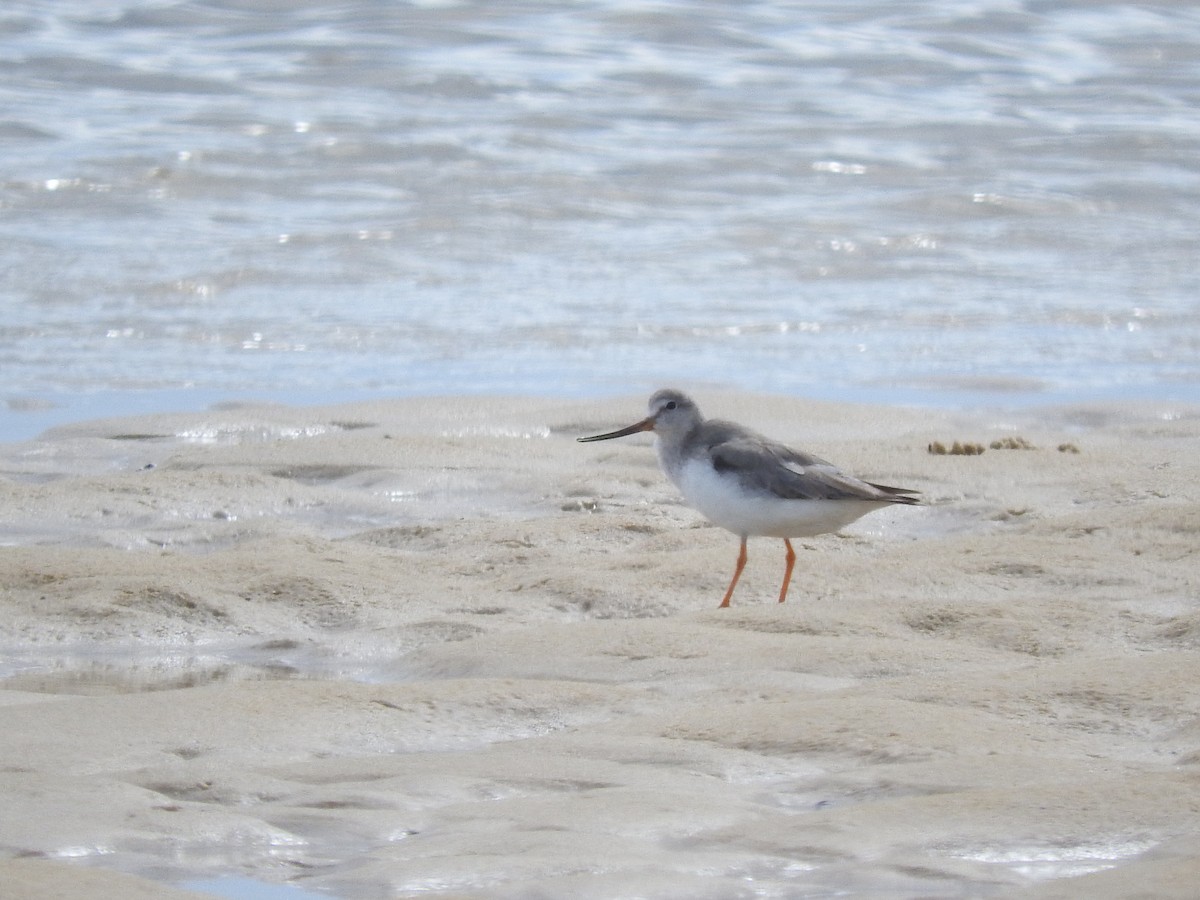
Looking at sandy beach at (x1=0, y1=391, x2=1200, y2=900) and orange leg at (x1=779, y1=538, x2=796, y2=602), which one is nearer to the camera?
sandy beach at (x1=0, y1=391, x2=1200, y2=900)

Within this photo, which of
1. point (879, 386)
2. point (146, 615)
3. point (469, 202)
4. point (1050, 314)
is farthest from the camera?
point (469, 202)

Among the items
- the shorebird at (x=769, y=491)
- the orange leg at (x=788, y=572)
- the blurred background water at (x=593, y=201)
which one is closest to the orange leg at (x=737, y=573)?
the shorebird at (x=769, y=491)

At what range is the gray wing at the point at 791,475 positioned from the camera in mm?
5824

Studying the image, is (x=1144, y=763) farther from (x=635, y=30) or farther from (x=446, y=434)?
(x=635, y=30)

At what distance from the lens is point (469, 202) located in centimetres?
1395

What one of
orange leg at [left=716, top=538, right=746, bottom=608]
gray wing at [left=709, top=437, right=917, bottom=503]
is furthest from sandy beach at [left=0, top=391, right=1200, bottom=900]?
gray wing at [left=709, top=437, right=917, bottom=503]

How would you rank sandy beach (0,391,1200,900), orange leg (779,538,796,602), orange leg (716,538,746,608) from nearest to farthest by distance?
1. sandy beach (0,391,1200,900)
2. orange leg (716,538,746,608)
3. orange leg (779,538,796,602)

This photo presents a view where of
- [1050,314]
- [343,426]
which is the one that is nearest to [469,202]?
[1050,314]

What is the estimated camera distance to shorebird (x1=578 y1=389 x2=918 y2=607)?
5.82 meters

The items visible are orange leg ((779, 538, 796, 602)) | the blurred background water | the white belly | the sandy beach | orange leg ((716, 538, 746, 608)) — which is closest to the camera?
the sandy beach

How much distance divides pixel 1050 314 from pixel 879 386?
2.26 m

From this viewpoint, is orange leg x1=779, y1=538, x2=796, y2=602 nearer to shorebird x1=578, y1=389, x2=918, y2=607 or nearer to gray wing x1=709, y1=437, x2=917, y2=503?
shorebird x1=578, y1=389, x2=918, y2=607

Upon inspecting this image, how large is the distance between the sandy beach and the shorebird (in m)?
0.16

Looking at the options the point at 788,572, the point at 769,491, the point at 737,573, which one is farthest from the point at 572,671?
the point at 769,491
